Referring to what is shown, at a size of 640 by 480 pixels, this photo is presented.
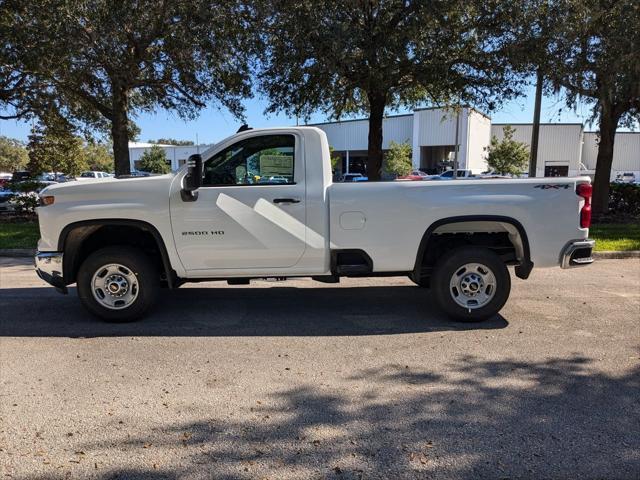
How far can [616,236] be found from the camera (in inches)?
471

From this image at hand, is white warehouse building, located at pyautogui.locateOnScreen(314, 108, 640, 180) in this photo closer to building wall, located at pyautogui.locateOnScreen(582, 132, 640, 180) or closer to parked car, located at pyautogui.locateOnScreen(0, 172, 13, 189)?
building wall, located at pyautogui.locateOnScreen(582, 132, 640, 180)

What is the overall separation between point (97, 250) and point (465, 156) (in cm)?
5512

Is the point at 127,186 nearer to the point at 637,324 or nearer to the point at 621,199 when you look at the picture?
the point at 637,324

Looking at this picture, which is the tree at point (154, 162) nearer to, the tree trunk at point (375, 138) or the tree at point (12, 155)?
the tree at point (12, 155)

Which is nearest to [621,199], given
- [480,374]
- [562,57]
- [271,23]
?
[562,57]

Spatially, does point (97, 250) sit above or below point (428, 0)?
below

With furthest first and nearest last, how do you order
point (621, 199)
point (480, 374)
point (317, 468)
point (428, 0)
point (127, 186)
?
point (621, 199) → point (428, 0) → point (127, 186) → point (480, 374) → point (317, 468)

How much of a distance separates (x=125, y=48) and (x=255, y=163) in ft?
28.4

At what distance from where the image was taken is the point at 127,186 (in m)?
5.43

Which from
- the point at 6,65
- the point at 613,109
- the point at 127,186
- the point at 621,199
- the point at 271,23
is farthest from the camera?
the point at 621,199

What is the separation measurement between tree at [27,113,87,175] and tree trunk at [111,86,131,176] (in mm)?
4160

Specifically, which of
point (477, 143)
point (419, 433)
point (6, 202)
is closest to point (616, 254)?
point (419, 433)

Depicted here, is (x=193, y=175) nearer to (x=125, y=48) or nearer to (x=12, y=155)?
(x=125, y=48)

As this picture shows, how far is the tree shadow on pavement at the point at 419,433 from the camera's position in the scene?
2941mm
